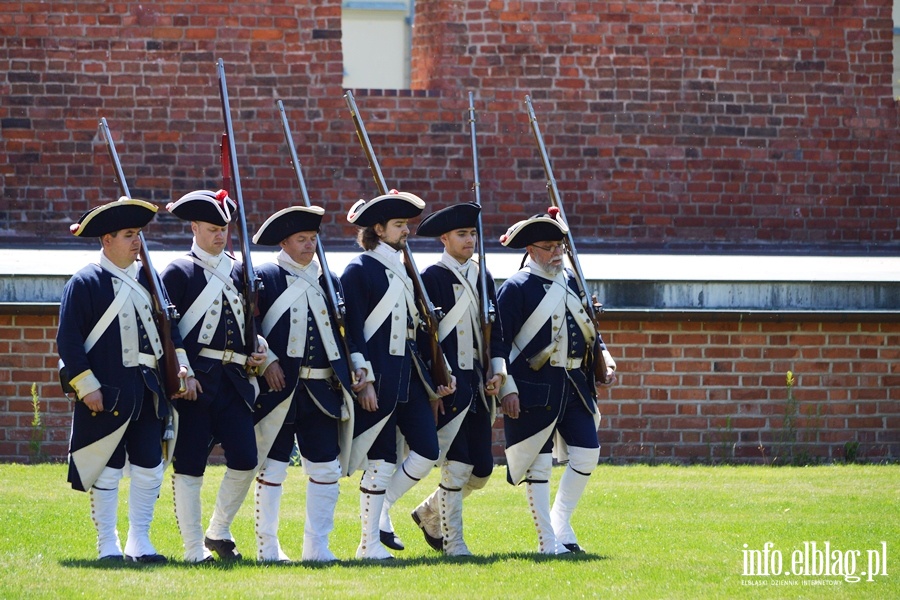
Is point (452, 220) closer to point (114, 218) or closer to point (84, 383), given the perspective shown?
Answer: point (114, 218)

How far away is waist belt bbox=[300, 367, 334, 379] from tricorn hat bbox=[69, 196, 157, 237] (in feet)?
3.65

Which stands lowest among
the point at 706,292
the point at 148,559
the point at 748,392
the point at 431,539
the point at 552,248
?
the point at 431,539

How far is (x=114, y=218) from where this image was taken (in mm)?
7230

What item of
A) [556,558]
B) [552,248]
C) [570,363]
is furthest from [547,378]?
[556,558]

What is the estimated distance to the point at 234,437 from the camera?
7.47 m

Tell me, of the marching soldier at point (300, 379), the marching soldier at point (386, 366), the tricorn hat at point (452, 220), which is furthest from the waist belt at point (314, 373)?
the tricorn hat at point (452, 220)

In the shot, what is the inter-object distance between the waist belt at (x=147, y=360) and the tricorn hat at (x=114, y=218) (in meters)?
0.61

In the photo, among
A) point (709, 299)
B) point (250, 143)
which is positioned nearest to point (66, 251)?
point (250, 143)

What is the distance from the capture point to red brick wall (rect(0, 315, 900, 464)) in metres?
11.1

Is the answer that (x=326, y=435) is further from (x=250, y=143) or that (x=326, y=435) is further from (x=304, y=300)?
(x=250, y=143)

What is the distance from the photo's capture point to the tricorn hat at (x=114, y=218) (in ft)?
23.7

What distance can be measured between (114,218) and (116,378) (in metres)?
0.76

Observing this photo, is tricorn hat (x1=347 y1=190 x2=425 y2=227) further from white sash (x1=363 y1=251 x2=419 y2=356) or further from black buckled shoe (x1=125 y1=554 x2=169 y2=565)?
black buckled shoe (x1=125 y1=554 x2=169 y2=565)

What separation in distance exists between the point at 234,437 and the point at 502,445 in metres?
3.80
